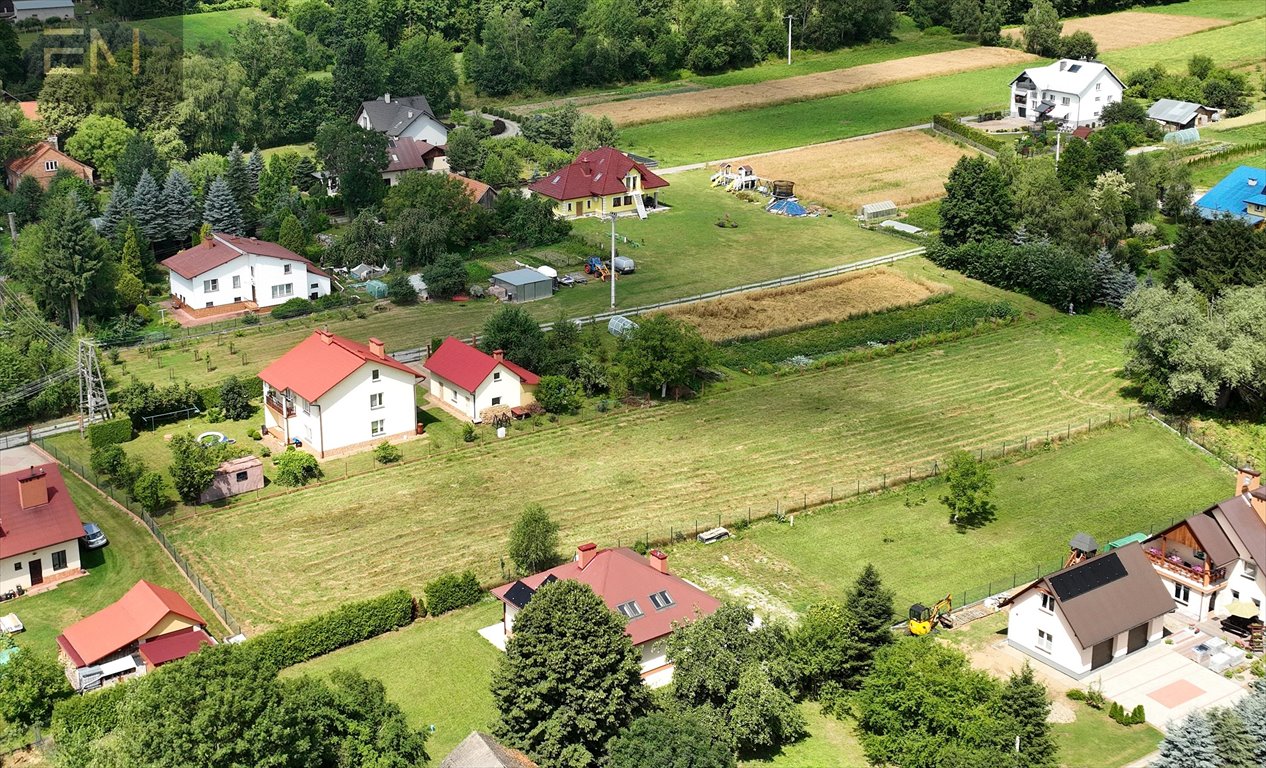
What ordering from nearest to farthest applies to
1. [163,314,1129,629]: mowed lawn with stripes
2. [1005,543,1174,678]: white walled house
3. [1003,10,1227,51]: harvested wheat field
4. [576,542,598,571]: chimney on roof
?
1. [1005,543,1174,678]: white walled house
2. [576,542,598,571]: chimney on roof
3. [163,314,1129,629]: mowed lawn with stripes
4. [1003,10,1227,51]: harvested wheat field

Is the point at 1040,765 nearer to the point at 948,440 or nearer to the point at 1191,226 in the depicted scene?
the point at 948,440

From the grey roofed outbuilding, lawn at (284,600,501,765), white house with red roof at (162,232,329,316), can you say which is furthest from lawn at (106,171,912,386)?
the grey roofed outbuilding

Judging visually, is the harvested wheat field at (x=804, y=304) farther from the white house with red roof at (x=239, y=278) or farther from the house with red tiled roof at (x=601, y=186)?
the white house with red roof at (x=239, y=278)

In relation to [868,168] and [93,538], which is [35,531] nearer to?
[93,538]

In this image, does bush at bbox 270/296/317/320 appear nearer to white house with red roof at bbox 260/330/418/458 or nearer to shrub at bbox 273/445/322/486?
white house with red roof at bbox 260/330/418/458

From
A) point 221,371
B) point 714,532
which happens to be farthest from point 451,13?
point 714,532

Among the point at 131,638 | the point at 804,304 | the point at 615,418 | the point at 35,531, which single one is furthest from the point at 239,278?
the point at 131,638
